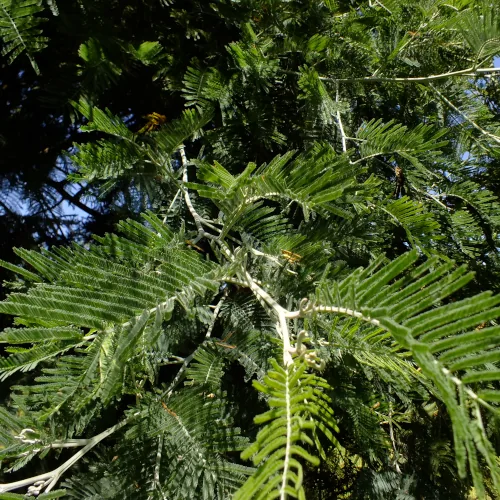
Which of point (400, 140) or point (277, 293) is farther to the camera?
point (400, 140)

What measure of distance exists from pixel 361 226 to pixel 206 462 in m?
0.46

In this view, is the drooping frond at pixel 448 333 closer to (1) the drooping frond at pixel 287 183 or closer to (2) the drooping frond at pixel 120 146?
(1) the drooping frond at pixel 287 183

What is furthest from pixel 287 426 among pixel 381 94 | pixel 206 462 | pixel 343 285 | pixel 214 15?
pixel 381 94

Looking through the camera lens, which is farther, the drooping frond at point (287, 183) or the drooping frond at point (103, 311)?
the drooping frond at point (287, 183)

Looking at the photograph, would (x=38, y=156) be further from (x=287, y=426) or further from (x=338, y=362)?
(x=287, y=426)

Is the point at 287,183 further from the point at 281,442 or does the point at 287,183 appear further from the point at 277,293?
the point at 281,442

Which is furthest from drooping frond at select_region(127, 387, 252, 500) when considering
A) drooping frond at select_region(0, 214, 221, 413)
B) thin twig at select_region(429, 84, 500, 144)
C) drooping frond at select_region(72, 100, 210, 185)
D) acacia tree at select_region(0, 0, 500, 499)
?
thin twig at select_region(429, 84, 500, 144)

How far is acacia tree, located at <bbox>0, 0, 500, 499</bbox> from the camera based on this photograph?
0.35m

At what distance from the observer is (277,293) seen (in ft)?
1.98

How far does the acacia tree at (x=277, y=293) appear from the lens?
14.0 inches

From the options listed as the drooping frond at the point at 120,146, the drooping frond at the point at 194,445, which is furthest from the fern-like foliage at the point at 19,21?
the drooping frond at the point at 194,445

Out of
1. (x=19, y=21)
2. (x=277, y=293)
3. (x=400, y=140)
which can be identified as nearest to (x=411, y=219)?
(x=400, y=140)

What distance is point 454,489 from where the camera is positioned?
1.01 metres

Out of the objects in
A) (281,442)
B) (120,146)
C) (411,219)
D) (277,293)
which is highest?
(120,146)
